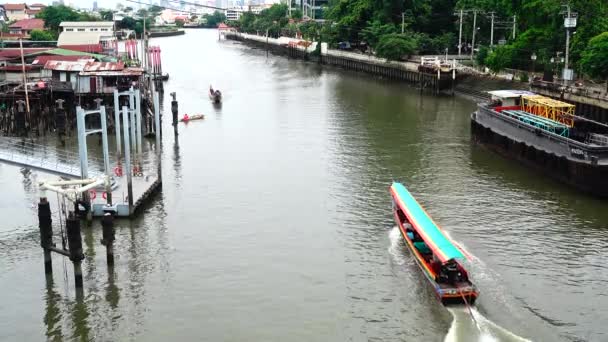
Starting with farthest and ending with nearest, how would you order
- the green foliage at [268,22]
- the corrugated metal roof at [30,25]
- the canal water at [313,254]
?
the green foliage at [268,22]
the corrugated metal roof at [30,25]
the canal water at [313,254]

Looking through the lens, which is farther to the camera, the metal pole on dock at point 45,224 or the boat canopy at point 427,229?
the metal pole on dock at point 45,224

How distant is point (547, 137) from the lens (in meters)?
36.8

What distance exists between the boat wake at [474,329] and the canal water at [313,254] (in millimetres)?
54

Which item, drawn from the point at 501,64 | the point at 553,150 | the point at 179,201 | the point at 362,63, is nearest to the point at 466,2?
the point at 362,63

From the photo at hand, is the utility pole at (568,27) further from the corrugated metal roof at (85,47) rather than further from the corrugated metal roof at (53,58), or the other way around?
the corrugated metal roof at (85,47)

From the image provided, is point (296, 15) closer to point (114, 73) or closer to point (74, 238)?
point (114, 73)

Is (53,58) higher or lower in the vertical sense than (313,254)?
higher

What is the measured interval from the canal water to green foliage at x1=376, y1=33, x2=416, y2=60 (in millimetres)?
39269

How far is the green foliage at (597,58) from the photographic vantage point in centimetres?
4856

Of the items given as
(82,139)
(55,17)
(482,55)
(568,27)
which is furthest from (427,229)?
(55,17)

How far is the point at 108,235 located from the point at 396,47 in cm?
6520

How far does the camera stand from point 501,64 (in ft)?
218

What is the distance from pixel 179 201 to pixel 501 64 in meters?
Result: 42.1

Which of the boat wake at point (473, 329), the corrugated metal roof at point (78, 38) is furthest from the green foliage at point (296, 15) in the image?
the boat wake at point (473, 329)
